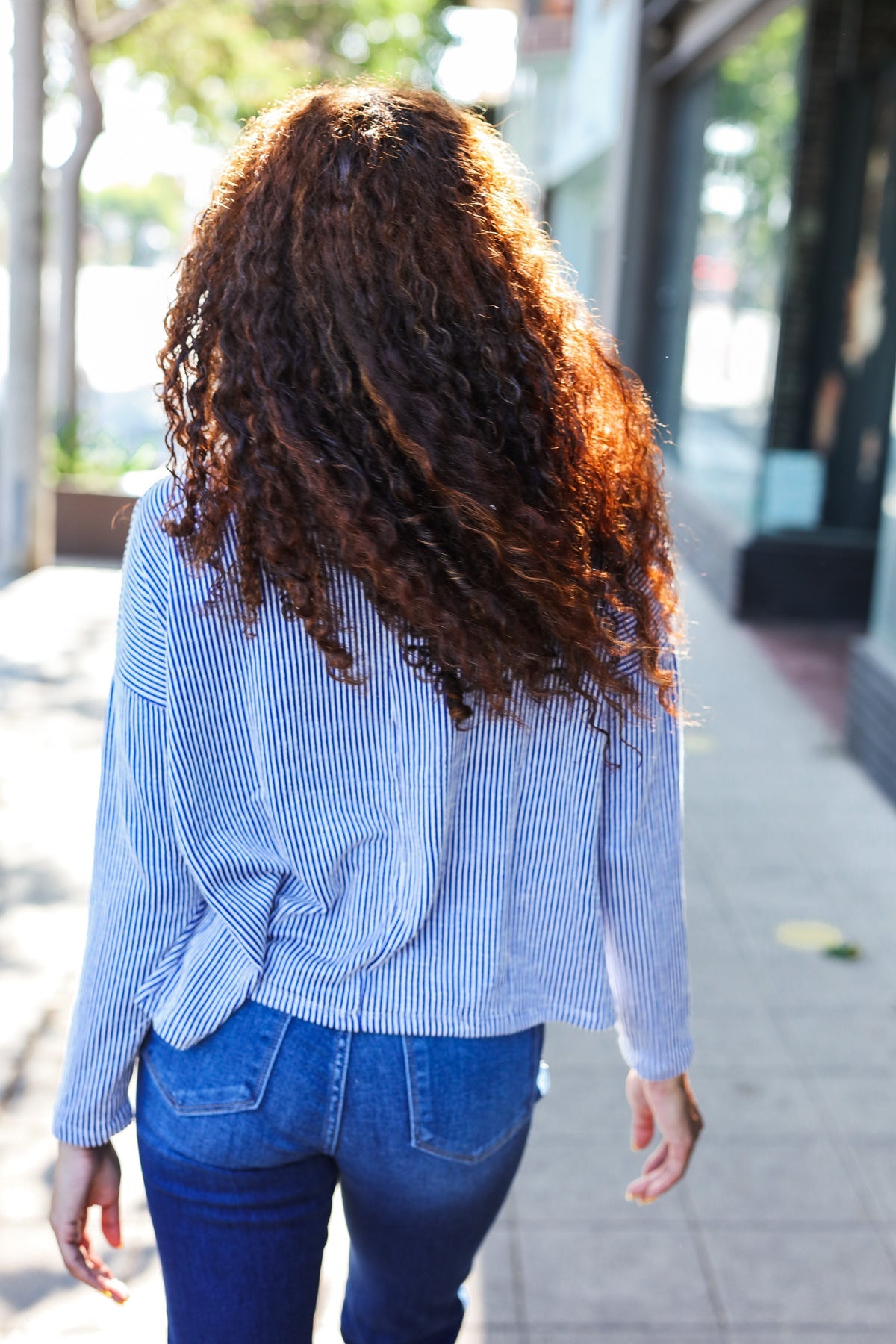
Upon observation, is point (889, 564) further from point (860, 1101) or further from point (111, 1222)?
point (111, 1222)

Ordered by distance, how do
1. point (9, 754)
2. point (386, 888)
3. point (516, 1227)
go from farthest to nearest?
1. point (9, 754)
2. point (516, 1227)
3. point (386, 888)

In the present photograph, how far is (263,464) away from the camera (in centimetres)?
131

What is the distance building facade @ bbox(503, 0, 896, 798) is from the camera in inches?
321

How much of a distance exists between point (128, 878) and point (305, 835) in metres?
0.20

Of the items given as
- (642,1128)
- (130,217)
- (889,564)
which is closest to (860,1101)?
(642,1128)

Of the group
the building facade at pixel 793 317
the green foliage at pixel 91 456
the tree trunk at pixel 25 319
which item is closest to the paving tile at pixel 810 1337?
the building facade at pixel 793 317

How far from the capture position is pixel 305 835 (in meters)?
1.43

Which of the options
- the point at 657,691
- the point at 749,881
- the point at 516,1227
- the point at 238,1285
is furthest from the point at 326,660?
the point at 749,881

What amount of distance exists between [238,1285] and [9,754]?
4.31m

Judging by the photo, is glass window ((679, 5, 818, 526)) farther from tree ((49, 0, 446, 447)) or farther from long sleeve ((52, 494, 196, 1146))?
long sleeve ((52, 494, 196, 1146))

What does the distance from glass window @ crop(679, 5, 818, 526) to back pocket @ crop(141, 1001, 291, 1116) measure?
7632mm

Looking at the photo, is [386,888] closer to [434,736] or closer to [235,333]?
[434,736]

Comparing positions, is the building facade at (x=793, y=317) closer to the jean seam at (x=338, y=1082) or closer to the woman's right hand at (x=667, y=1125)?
the woman's right hand at (x=667, y=1125)

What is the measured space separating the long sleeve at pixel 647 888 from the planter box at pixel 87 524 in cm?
804
